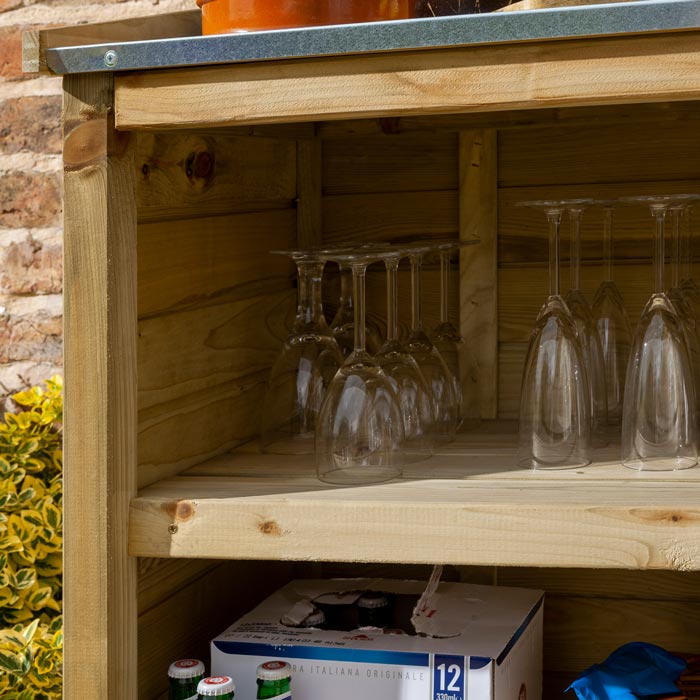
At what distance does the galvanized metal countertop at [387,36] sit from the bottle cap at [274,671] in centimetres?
62

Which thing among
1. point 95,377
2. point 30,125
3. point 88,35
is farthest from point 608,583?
point 30,125

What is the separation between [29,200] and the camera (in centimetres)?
184

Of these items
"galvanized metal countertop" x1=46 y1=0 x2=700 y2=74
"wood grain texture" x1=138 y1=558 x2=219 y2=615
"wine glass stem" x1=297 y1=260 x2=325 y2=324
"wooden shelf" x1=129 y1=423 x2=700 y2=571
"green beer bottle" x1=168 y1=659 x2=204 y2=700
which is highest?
"galvanized metal countertop" x1=46 y1=0 x2=700 y2=74

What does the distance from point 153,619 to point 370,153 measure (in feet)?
2.47

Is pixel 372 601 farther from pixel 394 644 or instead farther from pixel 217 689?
pixel 217 689

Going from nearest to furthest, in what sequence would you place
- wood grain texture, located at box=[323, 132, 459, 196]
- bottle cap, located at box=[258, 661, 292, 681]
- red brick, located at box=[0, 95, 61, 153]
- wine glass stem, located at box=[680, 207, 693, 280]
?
bottle cap, located at box=[258, 661, 292, 681] → wine glass stem, located at box=[680, 207, 693, 280] → wood grain texture, located at box=[323, 132, 459, 196] → red brick, located at box=[0, 95, 61, 153]

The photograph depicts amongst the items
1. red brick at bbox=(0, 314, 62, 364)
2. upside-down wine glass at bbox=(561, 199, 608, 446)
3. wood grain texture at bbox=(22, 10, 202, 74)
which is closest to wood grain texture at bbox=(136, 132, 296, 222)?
wood grain texture at bbox=(22, 10, 202, 74)

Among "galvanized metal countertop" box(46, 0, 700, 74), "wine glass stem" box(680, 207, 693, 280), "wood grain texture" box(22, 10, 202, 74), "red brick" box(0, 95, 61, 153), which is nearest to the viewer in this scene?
"galvanized metal countertop" box(46, 0, 700, 74)

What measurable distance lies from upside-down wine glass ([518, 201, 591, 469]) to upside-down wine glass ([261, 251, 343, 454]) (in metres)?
0.26

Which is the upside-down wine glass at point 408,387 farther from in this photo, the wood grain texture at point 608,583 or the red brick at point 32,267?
the red brick at point 32,267

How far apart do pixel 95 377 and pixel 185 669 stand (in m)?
0.33

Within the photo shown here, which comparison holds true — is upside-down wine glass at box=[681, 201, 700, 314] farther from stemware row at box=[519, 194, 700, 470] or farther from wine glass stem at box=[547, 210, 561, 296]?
wine glass stem at box=[547, 210, 561, 296]

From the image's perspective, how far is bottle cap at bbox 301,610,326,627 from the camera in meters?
1.31

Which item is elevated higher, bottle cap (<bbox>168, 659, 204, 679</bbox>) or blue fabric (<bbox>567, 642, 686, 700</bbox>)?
bottle cap (<bbox>168, 659, 204, 679</bbox>)
